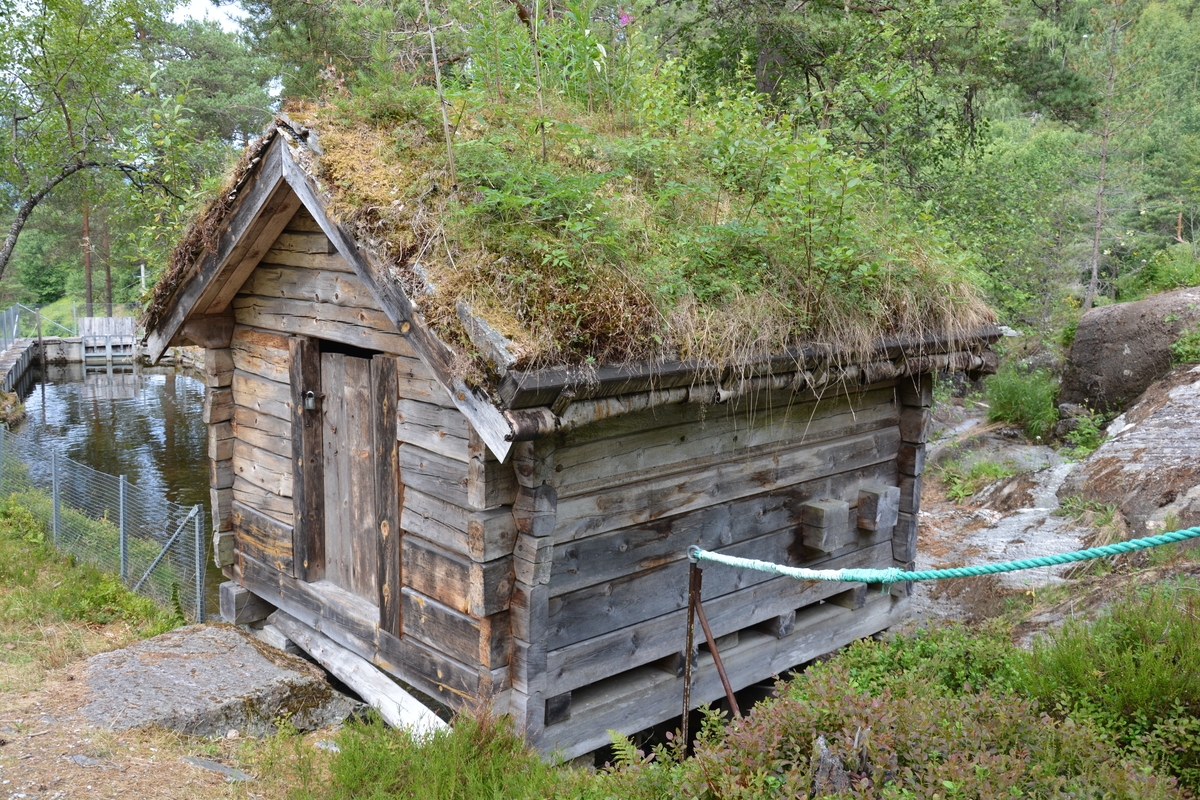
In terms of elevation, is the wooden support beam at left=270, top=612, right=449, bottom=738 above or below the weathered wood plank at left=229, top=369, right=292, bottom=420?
below

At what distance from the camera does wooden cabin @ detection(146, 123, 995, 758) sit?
4285mm

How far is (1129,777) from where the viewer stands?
2619 mm

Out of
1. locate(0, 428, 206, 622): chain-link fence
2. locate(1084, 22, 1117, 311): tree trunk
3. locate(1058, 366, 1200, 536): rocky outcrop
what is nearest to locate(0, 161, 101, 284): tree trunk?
locate(0, 428, 206, 622): chain-link fence

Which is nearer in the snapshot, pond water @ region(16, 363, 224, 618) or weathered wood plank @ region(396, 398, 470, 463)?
weathered wood plank @ region(396, 398, 470, 463)

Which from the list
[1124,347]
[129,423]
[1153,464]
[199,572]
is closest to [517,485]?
[199,572]

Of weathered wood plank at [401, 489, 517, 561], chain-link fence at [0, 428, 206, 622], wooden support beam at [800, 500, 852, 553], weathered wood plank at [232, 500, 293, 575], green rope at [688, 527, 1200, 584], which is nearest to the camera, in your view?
green rope at [688, 527, 1200, 584]

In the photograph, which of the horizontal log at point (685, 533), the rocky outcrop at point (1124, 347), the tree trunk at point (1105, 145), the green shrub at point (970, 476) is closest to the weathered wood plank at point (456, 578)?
the horizontal log at point (685, 533)

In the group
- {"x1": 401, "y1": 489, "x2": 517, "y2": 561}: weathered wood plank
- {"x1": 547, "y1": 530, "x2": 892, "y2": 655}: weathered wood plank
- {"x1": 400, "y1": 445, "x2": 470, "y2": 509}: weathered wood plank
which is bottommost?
{"x1": 547, "y1": 530, "x2": 892, "y2": 655}: weathered wood plank

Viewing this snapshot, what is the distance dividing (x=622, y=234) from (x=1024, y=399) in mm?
10429

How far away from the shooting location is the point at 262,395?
20.4 feet

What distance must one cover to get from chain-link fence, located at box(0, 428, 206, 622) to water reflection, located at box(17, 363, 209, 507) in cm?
329

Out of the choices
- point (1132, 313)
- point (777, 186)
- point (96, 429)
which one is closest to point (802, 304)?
point (777, 186)

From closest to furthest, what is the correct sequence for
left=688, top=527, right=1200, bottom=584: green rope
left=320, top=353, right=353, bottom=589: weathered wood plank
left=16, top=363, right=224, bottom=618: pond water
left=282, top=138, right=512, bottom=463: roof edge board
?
left=688, top=527, right=1200, bottom=584: green rope
left=282, top=138, right=512, bottom=463: roof edge board
left=320, top=353, right=353, bottom=589: weathered wood plank
left=16, top=363, right=224, bottom=618: pond water

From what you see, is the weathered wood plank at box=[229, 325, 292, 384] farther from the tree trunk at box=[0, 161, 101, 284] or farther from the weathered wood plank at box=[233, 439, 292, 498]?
the tree trunk at box=[0, 161, 101, 284]
